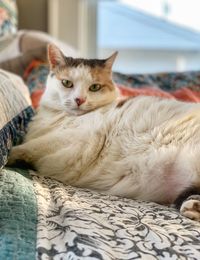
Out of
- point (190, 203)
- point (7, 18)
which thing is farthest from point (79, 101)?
point (7, 18)

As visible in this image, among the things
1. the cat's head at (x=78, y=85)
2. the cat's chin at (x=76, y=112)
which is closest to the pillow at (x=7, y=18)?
the cat's head at (x=78, y=85)

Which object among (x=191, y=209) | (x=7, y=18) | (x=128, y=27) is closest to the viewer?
(x=191, y=209)

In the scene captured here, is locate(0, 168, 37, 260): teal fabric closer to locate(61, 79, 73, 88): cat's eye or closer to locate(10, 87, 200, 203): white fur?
locate(10, 87, 200, 203): white fur

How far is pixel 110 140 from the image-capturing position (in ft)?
4.09

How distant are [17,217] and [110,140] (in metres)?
0.49

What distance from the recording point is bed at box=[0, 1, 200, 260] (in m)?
0.70

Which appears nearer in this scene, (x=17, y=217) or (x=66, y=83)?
(x=17, y=217)

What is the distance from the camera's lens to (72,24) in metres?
2.85

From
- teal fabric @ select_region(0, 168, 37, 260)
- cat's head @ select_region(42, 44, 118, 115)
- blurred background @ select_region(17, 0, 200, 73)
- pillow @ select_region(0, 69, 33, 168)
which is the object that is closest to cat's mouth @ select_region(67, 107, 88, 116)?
cat's head @ select_region(42, 44, 118, 115)

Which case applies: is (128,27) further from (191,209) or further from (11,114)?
(191,209)

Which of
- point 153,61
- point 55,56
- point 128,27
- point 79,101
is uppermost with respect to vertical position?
point 55,56

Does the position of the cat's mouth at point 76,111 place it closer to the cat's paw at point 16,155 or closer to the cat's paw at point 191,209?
the cat's paw at point 16,155

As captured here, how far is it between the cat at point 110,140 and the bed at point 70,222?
2.0 inches

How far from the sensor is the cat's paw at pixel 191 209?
3.11 feet
